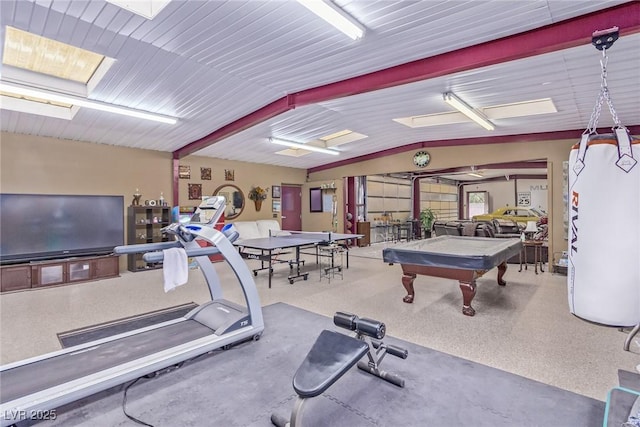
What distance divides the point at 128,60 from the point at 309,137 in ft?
13.9

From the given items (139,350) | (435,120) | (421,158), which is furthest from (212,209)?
(421,158)

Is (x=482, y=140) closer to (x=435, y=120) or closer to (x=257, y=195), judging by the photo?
(x=435, y=120)

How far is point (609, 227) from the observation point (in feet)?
5.95

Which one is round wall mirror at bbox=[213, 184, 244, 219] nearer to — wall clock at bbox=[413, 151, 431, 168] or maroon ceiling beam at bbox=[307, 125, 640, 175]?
maroon ceiling beam at bbox=[307, 125, 640, 175]

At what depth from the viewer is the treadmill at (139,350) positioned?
206 cm

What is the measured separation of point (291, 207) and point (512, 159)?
685 cm

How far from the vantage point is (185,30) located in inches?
114

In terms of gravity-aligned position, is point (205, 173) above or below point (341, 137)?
below

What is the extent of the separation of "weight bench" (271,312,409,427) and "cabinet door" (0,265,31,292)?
18.9 feet

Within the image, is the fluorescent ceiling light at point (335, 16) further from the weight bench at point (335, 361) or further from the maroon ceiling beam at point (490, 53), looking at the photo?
the weight bench at point (335, 361)

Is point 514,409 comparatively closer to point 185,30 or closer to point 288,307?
point 288,307

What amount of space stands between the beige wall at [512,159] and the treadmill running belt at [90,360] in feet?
23.2

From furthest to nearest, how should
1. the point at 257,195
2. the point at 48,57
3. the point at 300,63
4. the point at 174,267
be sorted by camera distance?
the point at 257,195
the point at 48,57
the point at 300,63
the point at 174,267

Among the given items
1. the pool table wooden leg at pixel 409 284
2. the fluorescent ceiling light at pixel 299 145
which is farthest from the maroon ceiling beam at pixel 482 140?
the pool table wooden leg at pixel 409 284
